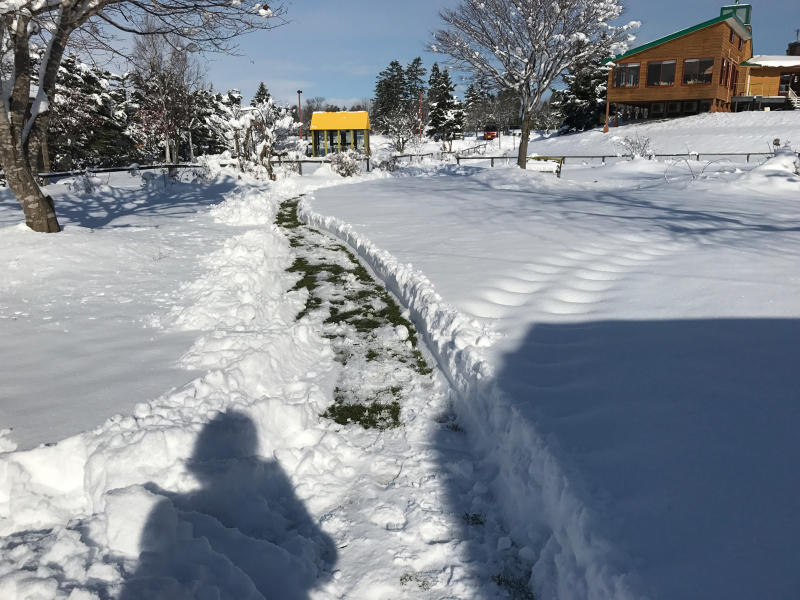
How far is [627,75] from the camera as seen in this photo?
36.2m

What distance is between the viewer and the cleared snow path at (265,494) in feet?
6.55

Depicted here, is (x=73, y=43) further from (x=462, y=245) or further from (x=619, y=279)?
(x=619, y=279)

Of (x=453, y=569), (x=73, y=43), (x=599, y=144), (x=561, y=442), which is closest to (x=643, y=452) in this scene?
(x=561, y=442)

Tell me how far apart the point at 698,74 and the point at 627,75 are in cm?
467

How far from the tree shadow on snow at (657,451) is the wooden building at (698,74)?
35066mm

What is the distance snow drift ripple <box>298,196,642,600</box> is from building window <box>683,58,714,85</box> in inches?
1534

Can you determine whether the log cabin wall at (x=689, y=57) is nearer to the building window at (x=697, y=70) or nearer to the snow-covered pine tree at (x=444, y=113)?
the building window at (x=697, y=70)

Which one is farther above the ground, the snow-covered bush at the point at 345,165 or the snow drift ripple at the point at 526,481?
the snow-covered bush at the point at 345,165

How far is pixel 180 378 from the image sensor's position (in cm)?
358

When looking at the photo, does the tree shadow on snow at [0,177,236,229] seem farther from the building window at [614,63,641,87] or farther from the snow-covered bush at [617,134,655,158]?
the building window at [614,63,641,87]

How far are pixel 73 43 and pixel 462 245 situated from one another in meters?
7.29

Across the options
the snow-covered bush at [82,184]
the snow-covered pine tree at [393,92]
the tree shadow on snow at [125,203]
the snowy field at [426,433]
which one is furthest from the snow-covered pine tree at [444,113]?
the snowy field at [426,433]

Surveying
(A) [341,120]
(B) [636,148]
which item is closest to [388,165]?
(B) [636,148]

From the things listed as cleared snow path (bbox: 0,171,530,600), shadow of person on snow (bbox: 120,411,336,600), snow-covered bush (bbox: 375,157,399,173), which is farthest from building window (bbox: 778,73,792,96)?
shadow of person on snow (bbox: 120,411,336,600)
